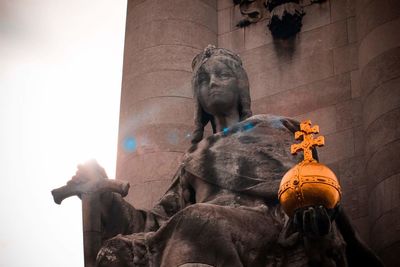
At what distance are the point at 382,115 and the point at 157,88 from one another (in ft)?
10.5

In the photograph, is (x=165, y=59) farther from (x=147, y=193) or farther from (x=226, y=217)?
(x=226, y=217)

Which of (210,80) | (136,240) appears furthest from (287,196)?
(210,80)

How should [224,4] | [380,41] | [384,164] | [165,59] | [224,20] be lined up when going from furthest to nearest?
[224,4]
[224,20]
[165,59]
[380,41]
[384,164]

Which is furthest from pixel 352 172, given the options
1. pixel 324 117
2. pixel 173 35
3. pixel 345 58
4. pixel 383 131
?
pixel 173 35

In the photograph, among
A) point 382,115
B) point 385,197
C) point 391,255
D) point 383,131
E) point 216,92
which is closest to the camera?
point 391,255

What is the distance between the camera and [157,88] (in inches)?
642

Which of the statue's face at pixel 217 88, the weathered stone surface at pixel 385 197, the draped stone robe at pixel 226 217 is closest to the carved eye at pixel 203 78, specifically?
the statue's face at pixel 217 88

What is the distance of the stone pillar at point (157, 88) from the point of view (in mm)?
15688

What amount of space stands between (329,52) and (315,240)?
17.4ft

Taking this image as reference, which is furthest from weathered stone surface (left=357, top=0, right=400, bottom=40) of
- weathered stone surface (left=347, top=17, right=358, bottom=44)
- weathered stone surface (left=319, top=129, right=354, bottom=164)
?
weathered stone surface (left=319, top=129, right=354, bottom=164)

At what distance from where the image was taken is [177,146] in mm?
15773

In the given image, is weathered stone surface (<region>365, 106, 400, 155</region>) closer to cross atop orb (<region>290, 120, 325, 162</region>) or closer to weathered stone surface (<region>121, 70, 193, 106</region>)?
weathered stone surface (<region>121, 70, 193, 106</region>)

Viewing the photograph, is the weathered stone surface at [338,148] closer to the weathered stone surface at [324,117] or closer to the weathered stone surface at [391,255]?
the weathered stone surface at [324,117]

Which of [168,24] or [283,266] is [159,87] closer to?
[168,24]
